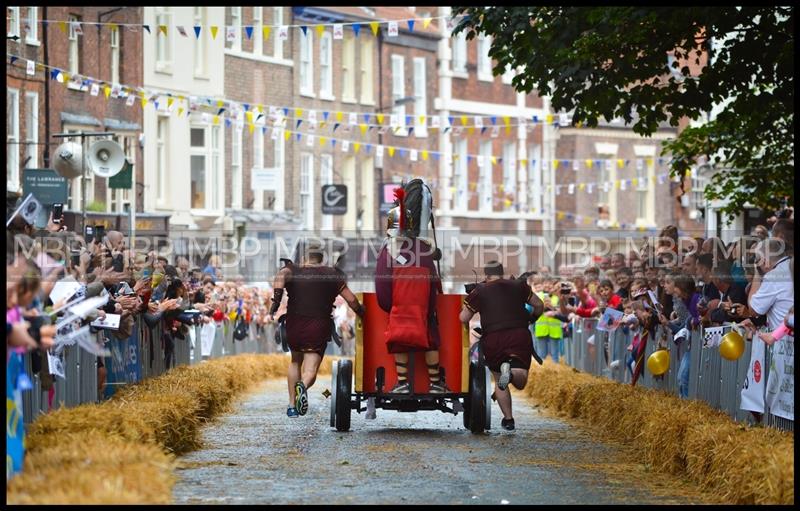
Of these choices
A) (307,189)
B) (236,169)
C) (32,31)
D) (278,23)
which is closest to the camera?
(32,31)

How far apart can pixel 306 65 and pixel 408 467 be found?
44.1 metres

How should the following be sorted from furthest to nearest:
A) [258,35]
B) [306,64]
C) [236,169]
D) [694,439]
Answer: [306,64], [258,35], [236,169], [694,439]

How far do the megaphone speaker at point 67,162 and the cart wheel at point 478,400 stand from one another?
1283cm

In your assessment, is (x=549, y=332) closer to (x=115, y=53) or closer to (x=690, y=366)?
(x=690, y=366)

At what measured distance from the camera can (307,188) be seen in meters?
58.6

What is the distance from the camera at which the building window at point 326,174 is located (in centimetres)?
5906

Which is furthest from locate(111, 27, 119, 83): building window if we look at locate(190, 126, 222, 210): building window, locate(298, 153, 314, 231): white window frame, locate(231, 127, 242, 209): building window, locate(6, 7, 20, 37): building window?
locate(298, 153, 314, 231): white window frame

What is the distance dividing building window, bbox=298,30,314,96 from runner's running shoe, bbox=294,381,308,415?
126 feet

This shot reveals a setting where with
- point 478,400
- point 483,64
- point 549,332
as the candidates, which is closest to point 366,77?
point 483,64

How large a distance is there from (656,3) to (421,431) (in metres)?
5.40

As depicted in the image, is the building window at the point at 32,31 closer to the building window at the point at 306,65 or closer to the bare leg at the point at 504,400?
the building window at the point at 306,65

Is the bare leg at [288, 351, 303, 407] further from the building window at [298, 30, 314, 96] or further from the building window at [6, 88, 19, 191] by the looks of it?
the building window at [298, 30, 314, 96]

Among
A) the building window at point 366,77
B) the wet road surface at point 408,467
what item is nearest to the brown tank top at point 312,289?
the wet road surface at point 408,467

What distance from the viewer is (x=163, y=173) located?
51688mm
